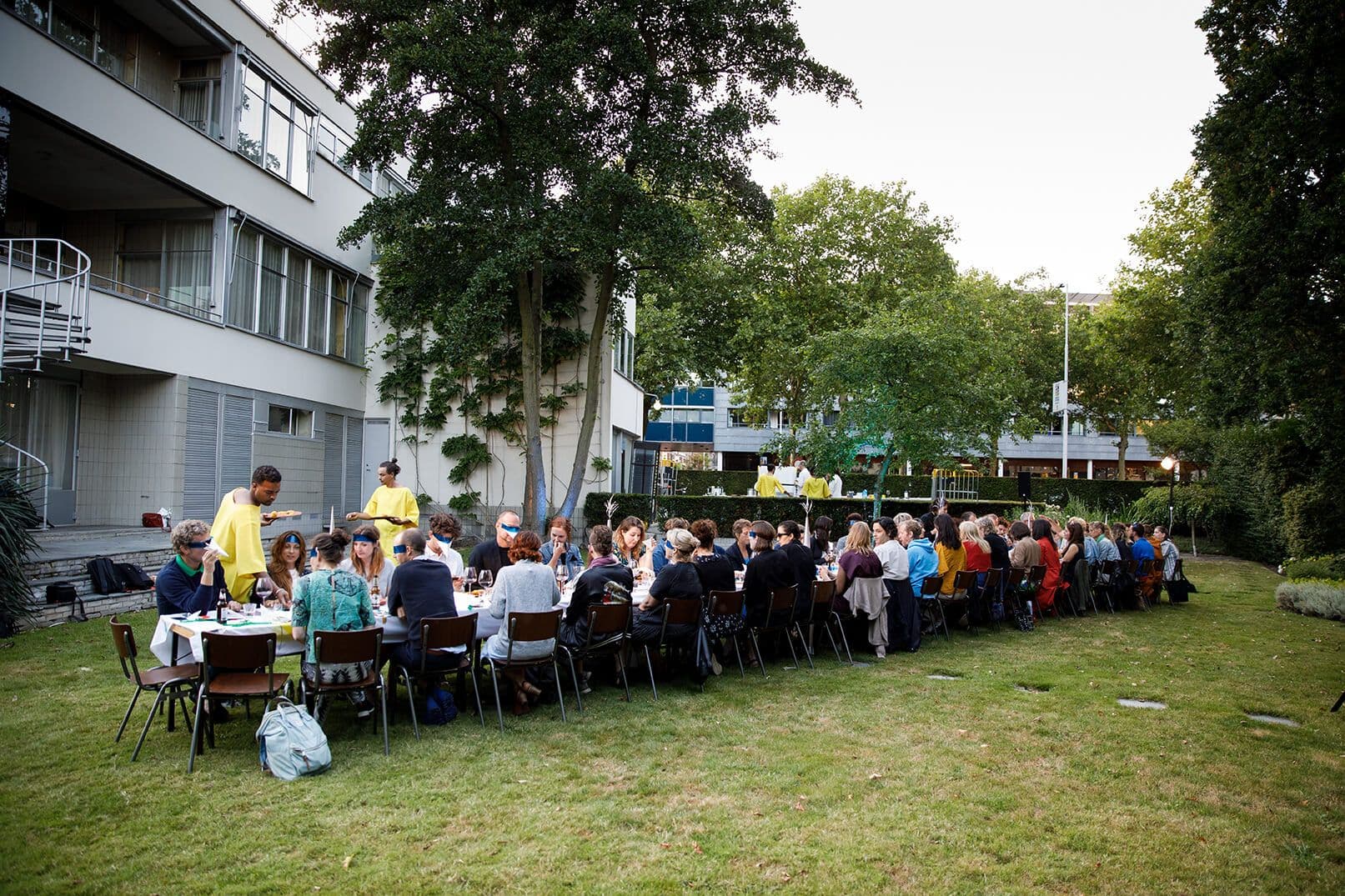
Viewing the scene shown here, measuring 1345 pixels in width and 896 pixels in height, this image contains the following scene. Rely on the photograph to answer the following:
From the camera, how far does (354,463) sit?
65.1 ft

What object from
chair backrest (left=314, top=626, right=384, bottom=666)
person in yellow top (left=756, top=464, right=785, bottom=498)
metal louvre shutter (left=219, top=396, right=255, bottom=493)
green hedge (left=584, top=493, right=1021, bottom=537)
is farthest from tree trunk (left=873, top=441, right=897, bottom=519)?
chair backrest (left=314, top=626, right=384, bottom=666)

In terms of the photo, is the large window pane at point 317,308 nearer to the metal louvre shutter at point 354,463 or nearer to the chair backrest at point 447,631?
the metal louvre shutter at point 354,463

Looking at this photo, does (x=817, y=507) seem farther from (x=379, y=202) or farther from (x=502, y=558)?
(x=502, y=558)

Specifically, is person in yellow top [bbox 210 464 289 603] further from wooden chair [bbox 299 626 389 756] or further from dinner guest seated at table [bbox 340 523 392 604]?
wooden chair [bbox 299 626 389 756]

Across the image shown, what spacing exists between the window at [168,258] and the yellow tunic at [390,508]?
8.68 meters

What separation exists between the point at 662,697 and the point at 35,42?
40.6 ft

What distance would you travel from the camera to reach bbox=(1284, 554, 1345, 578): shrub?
1509cm

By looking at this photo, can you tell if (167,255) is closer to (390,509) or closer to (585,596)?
(390,509)

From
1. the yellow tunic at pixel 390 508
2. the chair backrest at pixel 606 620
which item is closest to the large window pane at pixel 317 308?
the yellow tunic at pixel 390 508

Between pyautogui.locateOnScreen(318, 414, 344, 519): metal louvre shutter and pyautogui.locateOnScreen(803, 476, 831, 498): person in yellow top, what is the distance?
10756 millimetres

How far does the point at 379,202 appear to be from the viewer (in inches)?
650

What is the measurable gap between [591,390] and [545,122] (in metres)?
5.45

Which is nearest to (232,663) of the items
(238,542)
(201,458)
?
(238,542)

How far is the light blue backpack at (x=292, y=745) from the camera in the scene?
479 cm
